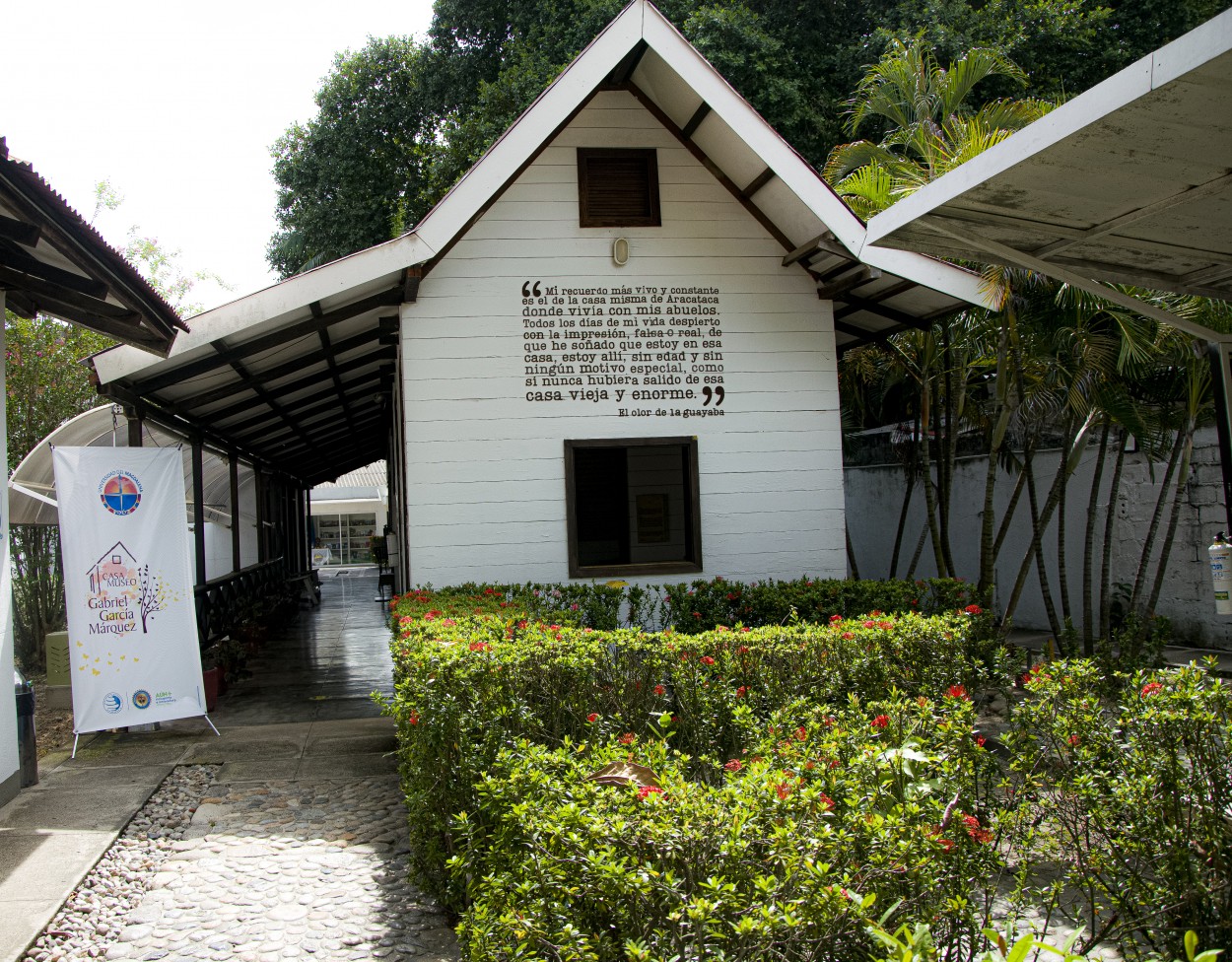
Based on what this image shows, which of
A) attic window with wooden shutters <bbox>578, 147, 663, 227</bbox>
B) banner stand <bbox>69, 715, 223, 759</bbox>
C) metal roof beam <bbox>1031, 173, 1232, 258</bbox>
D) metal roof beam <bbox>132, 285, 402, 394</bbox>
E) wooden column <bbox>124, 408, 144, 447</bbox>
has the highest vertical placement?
attic window with wooden shutters <bbox>578, 147, 663, 227</bbox>

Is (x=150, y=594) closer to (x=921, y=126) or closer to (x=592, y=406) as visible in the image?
(x=592, y=406)

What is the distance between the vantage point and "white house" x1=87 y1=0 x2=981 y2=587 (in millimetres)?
8836

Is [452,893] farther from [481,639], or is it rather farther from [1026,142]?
[1026,142]

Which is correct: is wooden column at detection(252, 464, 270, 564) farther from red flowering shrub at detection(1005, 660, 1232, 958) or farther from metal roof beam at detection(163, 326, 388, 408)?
red flowering shrub at detection(1005, 660, 1232, 958)

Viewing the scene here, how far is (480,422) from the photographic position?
29.5 ft

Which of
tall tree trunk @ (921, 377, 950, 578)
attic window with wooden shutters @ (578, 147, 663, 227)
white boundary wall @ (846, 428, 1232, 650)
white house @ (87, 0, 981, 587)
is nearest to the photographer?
white house @ (87, 0, 981, 587)

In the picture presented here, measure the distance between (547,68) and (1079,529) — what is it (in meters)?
13.7

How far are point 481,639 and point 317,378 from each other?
25.1ft

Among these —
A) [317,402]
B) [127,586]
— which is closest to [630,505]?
[317,402]

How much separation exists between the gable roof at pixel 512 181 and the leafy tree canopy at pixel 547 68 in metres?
6.96

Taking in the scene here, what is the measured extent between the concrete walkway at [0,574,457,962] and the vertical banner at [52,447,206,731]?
0.45 m

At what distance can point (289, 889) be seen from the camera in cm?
499

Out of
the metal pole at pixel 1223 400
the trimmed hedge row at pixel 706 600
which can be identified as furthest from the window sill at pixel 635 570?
the metal pole at pixel 1223 400

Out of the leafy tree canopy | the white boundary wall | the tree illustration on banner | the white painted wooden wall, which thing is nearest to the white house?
the white painted wooden wall
